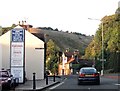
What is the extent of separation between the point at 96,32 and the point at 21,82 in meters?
63.8

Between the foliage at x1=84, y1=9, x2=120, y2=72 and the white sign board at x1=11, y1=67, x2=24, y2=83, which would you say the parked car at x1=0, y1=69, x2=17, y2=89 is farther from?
the foliage at x1=84, y1=9, x2=120, y2=72

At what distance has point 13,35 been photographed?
110 ft

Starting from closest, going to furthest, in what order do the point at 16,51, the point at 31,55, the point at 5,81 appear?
1. the point at 5,81
2. the point at 16,51
3. the point at 31,55

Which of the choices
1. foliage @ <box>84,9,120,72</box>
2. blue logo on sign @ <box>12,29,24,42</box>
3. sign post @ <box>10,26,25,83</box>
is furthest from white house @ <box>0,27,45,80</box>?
foliage @ <box>84,9,120,72</box>

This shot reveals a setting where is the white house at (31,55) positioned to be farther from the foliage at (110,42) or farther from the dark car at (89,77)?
the foliage at (110,42)

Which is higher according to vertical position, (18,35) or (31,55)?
(18,35)

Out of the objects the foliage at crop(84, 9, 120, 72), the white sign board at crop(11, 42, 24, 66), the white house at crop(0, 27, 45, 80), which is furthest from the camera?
the foliage at crop(84, 9, 120, 72)

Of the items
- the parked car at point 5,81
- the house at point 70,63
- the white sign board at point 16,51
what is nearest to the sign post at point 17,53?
the white sign board at point 16,51

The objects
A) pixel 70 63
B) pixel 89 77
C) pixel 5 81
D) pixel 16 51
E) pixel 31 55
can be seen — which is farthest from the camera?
pixel 70 63

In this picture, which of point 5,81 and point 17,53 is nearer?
point 5,81

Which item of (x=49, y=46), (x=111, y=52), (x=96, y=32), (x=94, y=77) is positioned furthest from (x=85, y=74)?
(x=49, y=46)

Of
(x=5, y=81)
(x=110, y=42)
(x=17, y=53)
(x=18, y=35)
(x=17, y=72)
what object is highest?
(x=110, y=42)

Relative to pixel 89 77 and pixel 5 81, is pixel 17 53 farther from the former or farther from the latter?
pixel 5 81

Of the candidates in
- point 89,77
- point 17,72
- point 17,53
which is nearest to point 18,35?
→ point 17,53
